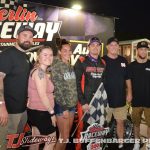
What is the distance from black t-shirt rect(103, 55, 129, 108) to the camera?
4.28 metres

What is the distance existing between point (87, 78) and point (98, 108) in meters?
0.52

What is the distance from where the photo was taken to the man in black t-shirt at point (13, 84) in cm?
319

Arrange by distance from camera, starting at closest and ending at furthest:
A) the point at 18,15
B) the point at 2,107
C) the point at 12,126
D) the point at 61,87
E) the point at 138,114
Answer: the point at 2,107
the point at 12,126
the point at 61,87
the point at 138,114
the point at 18,15

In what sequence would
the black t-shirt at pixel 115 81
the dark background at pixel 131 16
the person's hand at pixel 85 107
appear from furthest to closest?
the dark background at pixel 131 16, the black t-shirt at pixel 115 81, the person's hand at pixel 85 107

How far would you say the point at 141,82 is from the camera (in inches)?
178

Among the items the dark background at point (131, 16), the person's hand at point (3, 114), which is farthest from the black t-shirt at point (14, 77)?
the dark background at point (131, 16)

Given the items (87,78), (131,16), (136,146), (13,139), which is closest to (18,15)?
(87,78)

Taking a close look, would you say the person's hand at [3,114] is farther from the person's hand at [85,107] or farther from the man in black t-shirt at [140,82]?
the man in black t-shirt at [140,82]

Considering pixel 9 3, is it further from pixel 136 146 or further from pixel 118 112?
pixel 136 146

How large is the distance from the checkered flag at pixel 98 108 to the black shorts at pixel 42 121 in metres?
0.90

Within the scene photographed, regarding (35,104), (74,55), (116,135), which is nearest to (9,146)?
(35,104)

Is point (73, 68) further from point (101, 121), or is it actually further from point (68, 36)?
point (68, 36)

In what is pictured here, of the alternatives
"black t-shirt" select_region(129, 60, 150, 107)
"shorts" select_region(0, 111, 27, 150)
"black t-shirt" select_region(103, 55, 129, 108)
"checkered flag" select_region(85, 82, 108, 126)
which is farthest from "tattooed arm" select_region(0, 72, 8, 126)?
"black t-shirt" select_region(129, 60, 150, 107)

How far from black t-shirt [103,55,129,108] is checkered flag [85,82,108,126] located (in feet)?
0.41
